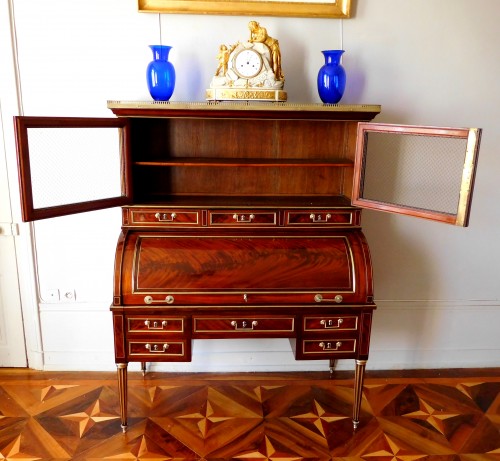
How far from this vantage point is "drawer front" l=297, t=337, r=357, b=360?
70.2 inches

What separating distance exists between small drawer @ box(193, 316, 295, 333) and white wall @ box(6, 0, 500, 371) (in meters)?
0.49

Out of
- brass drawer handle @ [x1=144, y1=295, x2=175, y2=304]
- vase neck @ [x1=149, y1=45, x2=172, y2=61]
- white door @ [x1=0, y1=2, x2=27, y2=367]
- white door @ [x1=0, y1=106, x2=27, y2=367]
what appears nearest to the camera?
brass drawer handle @ [x1=144, y1=295, x2=175, y2=304]

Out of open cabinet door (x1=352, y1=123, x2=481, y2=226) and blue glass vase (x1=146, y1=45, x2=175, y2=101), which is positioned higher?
blue glass vase (x1=146, y1=45, x2=175, y2=101)

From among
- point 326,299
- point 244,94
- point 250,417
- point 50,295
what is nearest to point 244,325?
point 326,299

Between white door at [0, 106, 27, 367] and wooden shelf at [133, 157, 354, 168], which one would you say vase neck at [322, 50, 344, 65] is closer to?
wooden shelf at [133, 157, 354, 168]

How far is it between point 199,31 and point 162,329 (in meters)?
1.24

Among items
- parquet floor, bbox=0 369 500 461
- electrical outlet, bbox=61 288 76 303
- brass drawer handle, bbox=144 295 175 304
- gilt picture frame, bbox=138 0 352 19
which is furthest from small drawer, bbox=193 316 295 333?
gilt picture frame, bbox=138 0 352 19

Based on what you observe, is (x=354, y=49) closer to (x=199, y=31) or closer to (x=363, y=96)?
(x=363, y=96)

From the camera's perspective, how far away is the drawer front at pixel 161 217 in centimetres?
178

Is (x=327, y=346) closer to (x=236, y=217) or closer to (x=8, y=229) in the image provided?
(x=236, y=217)

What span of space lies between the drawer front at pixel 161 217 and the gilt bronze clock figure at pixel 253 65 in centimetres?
46

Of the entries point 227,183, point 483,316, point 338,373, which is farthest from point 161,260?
point 483,316

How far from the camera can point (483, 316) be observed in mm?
2295

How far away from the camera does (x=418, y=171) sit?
1888 mm
